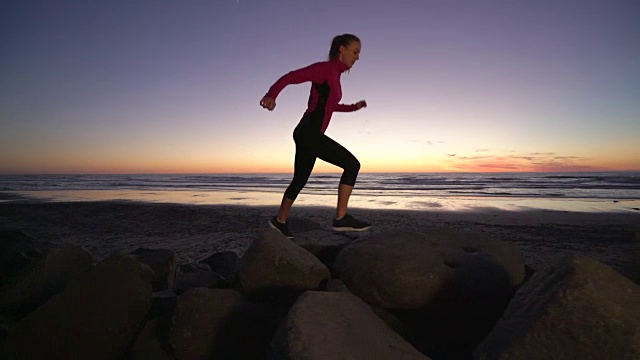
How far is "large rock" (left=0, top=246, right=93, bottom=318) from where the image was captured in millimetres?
3215

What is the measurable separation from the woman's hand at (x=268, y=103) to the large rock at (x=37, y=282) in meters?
2.55

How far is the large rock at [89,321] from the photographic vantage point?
2.50m

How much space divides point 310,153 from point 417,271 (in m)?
1.86

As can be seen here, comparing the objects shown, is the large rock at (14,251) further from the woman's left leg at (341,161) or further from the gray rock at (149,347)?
the woman's left leg at (341,161)

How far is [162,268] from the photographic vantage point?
3.81 meters

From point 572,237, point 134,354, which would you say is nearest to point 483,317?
point 134,354

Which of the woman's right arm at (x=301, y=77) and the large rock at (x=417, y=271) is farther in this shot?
the woman's right arm at (x=301, y=77)

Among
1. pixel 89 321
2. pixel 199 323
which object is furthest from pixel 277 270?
pixel 89 321

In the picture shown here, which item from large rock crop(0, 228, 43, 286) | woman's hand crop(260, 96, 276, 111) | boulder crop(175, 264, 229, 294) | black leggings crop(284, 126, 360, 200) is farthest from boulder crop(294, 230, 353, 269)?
large rock crop(0, 228, 43, 286)

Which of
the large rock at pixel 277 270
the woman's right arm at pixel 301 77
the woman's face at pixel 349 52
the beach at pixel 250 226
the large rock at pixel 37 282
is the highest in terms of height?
the woman's face at pixel 349 52

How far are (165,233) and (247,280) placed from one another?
23.0 feet

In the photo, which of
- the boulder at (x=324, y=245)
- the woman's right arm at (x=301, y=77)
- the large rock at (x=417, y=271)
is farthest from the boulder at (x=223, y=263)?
the woman's right arm at (x=301, y=77)

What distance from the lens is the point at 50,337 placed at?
2.51 metres

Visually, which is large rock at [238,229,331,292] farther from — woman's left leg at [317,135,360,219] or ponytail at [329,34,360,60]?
ponytail at [329,34,360,60]
